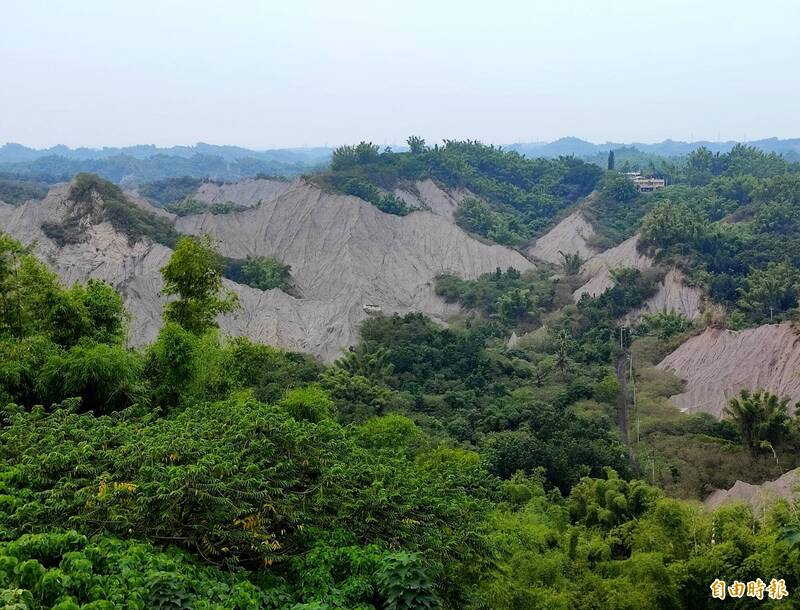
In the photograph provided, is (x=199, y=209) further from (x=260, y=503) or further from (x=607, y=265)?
(x=260, y=503)

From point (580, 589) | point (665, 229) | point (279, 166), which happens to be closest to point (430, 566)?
point (580, 589)

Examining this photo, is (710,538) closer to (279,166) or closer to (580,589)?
(580,589)

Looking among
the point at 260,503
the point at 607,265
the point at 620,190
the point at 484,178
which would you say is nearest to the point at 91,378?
the point at 260,503

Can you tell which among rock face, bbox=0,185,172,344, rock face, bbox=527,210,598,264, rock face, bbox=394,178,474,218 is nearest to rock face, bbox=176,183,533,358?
rock face, bbox=0,185,172,344

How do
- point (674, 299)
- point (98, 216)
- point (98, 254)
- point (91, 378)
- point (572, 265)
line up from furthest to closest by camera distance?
point (572, 265) → point (98, 216) → point (674, 299) → point (98, 254) → point (91, 378)

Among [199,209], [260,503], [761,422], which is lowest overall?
[761,422]

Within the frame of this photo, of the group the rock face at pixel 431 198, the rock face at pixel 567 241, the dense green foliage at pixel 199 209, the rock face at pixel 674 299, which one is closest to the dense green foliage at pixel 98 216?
the dense green foliage at pixel 199 209

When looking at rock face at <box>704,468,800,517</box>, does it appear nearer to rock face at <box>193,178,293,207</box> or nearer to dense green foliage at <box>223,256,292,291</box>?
dense green foliage at <box>223,256,292,291</box>
